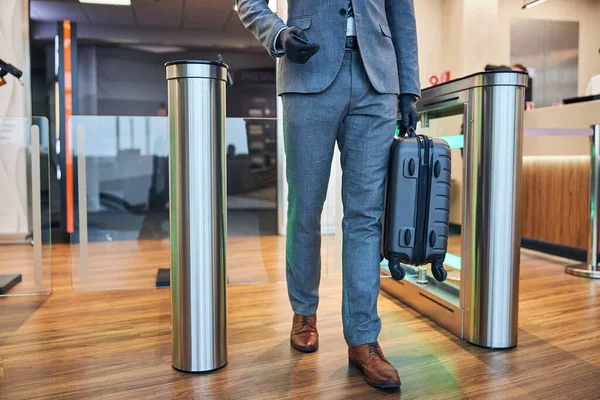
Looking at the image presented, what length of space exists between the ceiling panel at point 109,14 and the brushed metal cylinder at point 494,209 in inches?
181

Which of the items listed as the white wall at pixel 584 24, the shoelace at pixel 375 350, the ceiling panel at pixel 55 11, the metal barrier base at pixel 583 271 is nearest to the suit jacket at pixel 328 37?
the shoelace at pixel 375 350

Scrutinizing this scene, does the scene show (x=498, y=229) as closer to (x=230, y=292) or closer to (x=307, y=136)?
(x=307, y=136)

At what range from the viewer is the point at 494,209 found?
1.76 m

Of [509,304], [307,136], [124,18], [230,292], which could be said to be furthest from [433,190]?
[124,18]

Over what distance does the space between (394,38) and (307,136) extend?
39 centimetres

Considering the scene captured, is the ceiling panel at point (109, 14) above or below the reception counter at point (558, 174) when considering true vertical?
above

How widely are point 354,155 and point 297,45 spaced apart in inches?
14.0

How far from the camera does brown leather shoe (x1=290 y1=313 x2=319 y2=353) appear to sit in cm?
169

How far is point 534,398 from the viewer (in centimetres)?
135

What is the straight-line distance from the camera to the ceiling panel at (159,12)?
5305 millimetres

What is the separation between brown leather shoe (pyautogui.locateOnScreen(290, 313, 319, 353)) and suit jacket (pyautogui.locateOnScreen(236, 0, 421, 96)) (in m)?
0.72

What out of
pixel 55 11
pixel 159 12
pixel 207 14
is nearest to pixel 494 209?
pixel 207 14

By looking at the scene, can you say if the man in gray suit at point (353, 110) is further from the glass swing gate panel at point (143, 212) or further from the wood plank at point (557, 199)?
the wood plank at point (557, 199)

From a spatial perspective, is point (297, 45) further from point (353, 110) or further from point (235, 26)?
point (235, 26)
